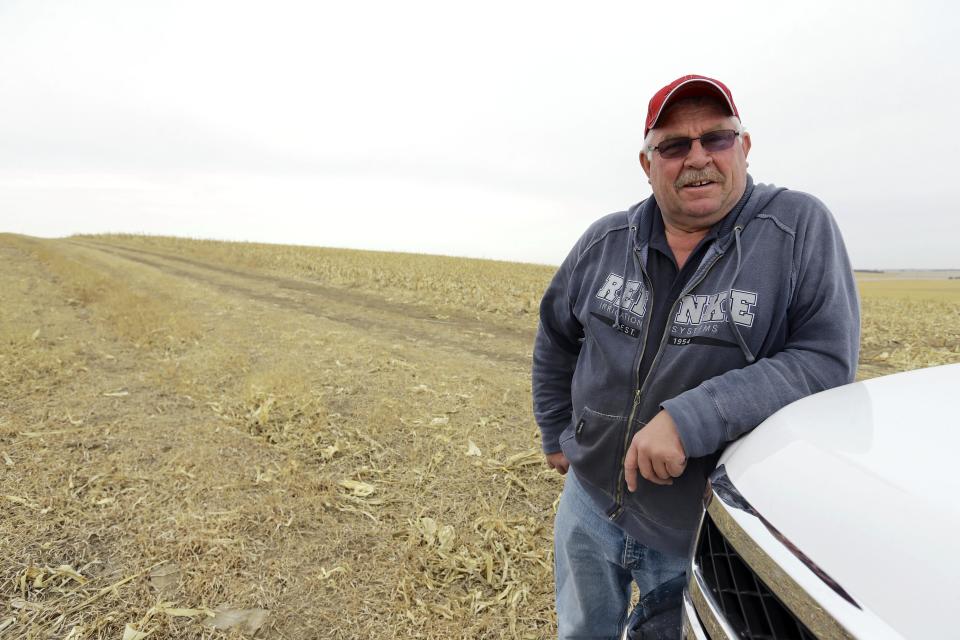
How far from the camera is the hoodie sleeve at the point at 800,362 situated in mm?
1473

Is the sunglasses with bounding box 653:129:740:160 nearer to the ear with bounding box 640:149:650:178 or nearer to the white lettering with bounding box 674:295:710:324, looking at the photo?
the ear with bounding box 640:149:650:178

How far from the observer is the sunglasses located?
1772 millimetres

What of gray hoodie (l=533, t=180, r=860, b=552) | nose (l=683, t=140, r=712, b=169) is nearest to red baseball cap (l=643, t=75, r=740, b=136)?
nose (l=683, t=140, r=712, b=169)

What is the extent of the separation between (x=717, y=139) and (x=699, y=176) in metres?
0.16

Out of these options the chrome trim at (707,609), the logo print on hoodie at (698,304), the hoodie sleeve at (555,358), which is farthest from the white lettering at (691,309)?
the chrome trim at (707,609)

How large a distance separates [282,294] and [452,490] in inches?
425

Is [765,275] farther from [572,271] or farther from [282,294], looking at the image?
[282,294]

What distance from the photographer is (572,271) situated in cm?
216

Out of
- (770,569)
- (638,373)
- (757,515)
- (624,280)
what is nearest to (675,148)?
(624,280)

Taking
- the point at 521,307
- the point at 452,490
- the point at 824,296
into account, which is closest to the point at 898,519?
the point at 824,296

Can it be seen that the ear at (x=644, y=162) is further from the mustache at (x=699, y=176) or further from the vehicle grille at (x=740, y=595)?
the vehicle grille at (x=740, y=595)

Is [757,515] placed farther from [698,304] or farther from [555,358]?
[555,358]

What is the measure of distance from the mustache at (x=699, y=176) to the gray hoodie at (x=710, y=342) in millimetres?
126

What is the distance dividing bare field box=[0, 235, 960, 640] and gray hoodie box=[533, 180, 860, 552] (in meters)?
1.50
